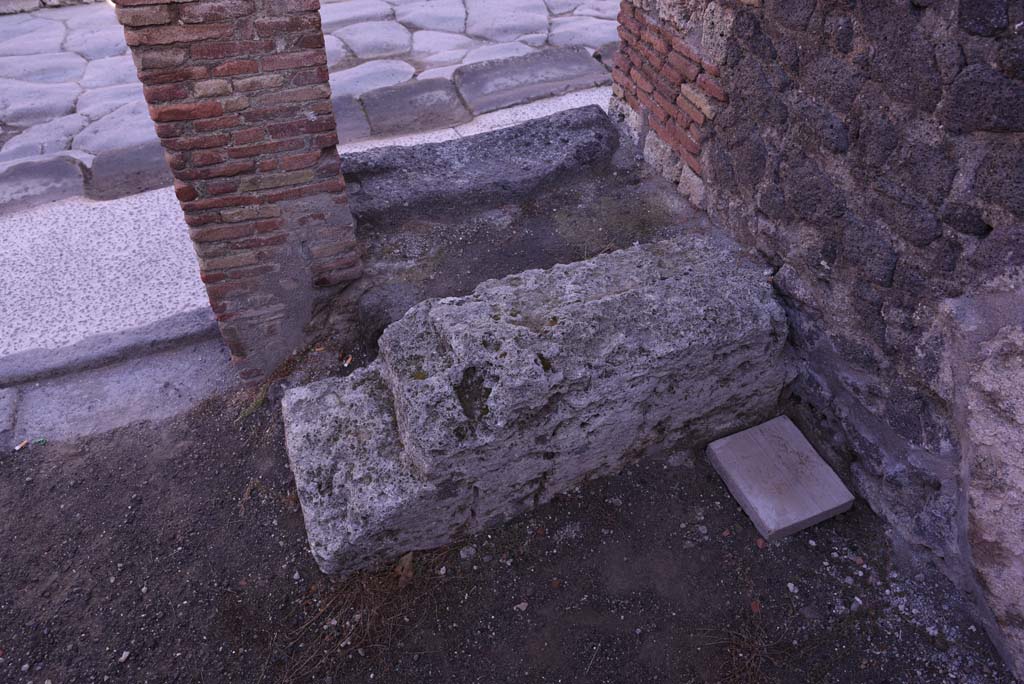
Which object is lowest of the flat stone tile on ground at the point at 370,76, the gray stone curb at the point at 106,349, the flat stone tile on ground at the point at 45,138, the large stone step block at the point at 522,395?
the flat stone tile on ground at the point at 45,138

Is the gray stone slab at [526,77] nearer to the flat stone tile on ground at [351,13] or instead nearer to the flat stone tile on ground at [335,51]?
the flat stone tile on ground at [335,51]

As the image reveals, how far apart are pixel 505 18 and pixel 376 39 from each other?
1.24m

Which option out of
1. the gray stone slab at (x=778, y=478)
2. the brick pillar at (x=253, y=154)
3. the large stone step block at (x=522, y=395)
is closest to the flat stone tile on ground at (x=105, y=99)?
the brick pillar at (x=253, y=154)

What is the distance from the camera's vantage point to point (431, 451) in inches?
75.9

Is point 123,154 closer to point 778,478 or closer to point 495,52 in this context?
point 495,52

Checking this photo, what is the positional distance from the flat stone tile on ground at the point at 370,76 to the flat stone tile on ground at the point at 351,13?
96cm

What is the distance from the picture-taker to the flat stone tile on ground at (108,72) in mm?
5707

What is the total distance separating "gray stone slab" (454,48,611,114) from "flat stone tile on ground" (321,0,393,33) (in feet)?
5.67

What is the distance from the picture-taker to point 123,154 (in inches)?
185

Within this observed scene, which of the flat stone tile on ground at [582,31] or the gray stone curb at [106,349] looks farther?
the flat stone tile on ground at [582,31]

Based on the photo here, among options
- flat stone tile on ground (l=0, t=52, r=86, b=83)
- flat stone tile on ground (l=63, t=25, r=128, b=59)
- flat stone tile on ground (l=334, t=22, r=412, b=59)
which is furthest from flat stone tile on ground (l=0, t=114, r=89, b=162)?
flat stone tile on ground (l=334, t=22, r=412, b=59)

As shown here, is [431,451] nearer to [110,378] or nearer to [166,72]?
[166,72]

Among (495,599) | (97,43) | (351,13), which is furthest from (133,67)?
(495,599)

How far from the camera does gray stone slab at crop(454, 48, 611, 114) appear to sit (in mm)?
5090
